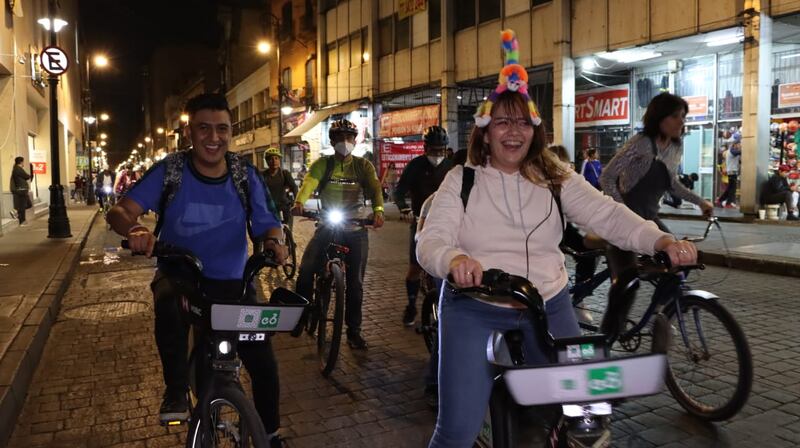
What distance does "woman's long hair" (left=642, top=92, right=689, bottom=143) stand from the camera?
4852mm

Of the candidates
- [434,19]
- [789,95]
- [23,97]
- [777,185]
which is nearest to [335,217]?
[777,185]

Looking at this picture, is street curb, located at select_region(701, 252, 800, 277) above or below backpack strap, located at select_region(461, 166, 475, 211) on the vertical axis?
below

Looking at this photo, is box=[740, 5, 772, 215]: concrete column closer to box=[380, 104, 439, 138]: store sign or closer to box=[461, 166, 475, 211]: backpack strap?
box=[380, 104, 439, 138]: store sign

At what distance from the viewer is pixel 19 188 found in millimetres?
17031

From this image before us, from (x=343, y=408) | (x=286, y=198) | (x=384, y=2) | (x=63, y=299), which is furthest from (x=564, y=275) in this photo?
(x=384, y=2)

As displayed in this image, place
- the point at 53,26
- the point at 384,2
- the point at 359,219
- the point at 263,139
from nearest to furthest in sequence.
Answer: the point at 359,219
the point at 53,26
the point at 384,2
the point at 263,139

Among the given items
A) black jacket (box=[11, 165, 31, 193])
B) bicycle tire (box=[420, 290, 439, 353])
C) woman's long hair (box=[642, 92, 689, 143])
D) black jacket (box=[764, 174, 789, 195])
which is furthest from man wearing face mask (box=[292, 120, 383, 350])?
black jacket (box=[11, 165, 31, 193])

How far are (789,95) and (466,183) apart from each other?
17.7 metres

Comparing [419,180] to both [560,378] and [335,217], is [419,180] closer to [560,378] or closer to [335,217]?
[335,217]

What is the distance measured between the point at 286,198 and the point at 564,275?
8.85 meters

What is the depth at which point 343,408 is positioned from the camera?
181 inches

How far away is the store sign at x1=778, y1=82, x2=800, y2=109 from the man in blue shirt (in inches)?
690

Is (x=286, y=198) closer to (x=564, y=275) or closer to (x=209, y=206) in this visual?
(x=209, y=206)

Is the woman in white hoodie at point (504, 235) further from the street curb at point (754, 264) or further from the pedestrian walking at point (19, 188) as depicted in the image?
the pedestrian walking at point (19, 188)
